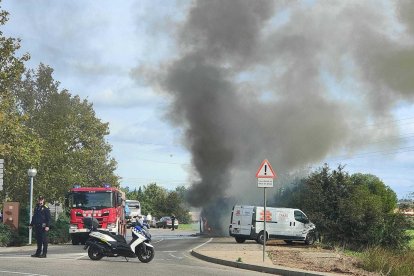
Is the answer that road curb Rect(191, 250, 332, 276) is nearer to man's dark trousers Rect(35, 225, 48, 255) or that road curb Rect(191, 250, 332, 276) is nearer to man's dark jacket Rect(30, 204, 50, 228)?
man's dark trousers Rect(35, 225, 48, 255)

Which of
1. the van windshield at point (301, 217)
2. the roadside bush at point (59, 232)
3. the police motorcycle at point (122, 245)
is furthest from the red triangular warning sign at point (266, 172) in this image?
the roadside bush at point (59, 232)

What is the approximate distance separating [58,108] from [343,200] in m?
26.4

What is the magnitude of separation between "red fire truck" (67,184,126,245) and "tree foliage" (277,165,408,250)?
1083 cm

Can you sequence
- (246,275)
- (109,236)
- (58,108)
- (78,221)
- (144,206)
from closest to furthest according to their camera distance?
(246,275)
(109,236)
(78,221)
(58,108)
(144,206)

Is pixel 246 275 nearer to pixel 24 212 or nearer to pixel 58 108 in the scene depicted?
pixel 24 212

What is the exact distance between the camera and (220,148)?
169ft

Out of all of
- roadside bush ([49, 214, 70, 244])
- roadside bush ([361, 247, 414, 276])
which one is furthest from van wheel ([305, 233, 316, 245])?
roadside bush ([361, 247, 414, 276])

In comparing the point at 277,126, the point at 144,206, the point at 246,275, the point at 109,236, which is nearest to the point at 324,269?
the point at 246,275

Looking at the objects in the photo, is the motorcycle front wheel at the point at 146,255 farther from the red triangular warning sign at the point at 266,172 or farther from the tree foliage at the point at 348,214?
the tree foliage at the point at 348,214

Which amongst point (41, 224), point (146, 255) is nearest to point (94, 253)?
point (146, 255)

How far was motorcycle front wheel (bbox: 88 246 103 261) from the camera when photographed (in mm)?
17109

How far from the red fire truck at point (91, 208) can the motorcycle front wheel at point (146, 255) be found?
9824 mm

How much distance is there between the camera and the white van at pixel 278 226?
29.3 m

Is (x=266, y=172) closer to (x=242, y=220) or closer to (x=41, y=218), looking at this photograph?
(x=41, y=218)
